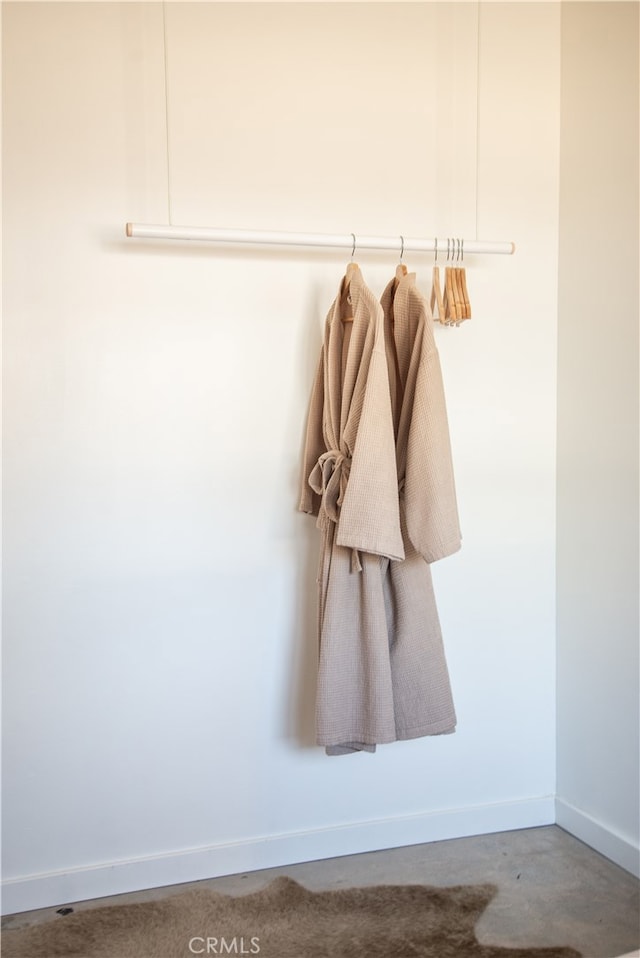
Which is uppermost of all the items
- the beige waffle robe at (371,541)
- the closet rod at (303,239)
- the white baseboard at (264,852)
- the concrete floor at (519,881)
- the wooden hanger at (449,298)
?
the closet rod at (303,239)

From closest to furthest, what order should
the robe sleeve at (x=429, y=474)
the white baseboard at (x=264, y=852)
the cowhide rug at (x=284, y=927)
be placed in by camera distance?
the cowhide rug at (x=284, y=927), the robe sleeve at (x=429, y=474), the white baseboard at (x=264, y=852)

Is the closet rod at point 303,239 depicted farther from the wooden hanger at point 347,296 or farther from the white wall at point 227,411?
the white wall at point 227,411

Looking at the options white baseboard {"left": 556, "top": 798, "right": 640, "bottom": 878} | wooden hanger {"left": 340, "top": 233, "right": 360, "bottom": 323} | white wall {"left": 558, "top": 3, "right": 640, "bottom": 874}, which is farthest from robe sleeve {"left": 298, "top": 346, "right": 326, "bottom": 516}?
white baseboard {"left": 556, "top": 798, "right": 640, "bottom": 878}

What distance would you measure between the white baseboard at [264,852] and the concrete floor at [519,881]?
2 centimetres

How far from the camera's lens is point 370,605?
191cm

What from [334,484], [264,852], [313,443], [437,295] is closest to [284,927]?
[264,852]

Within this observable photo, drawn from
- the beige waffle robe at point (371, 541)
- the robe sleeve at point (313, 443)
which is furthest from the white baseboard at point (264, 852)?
the robe sleeve at point (313, 443)

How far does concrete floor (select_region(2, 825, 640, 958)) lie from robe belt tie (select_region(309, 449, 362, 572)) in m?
0.84

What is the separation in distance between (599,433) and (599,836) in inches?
43.5

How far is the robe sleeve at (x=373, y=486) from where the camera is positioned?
5.94 feet

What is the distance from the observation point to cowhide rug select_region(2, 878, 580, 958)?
175cm

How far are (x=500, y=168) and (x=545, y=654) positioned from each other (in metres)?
1.43

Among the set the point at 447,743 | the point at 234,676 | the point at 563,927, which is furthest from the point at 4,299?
the point at 563,927

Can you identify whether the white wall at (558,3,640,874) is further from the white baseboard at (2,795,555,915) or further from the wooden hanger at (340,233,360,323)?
the wooden hanger at (340,233,360,323)
